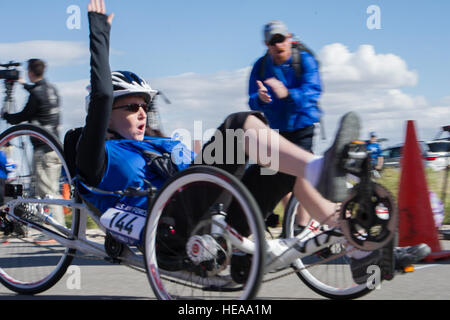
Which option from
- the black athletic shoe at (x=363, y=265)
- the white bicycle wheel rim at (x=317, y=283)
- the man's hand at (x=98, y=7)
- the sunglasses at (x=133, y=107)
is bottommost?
the white bicycle wheel rim at (x=317, y=283)

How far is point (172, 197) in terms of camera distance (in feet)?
10.3

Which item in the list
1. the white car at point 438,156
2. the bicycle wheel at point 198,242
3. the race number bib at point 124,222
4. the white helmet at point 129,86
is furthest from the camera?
the white car at point 438,156

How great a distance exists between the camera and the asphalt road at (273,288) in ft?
12.8

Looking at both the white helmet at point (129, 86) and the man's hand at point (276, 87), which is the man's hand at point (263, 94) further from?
the white helmet at point (129, 86)

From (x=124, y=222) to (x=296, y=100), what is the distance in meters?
1.43

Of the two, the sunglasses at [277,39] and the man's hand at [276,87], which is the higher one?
the sunglasses at [277,39]

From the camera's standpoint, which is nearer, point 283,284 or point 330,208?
point 330,208

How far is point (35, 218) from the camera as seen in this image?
422 centimetres

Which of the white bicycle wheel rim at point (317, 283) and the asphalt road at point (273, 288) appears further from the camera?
the asphalt road at point (273, 288)

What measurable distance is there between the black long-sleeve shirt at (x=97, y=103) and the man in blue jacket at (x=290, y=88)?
1.10 metres

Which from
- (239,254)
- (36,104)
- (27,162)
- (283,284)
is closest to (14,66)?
(36,104)

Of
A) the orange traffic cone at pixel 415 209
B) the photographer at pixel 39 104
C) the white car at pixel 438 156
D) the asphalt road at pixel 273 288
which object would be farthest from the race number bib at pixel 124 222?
the white car at pixel 438 156
